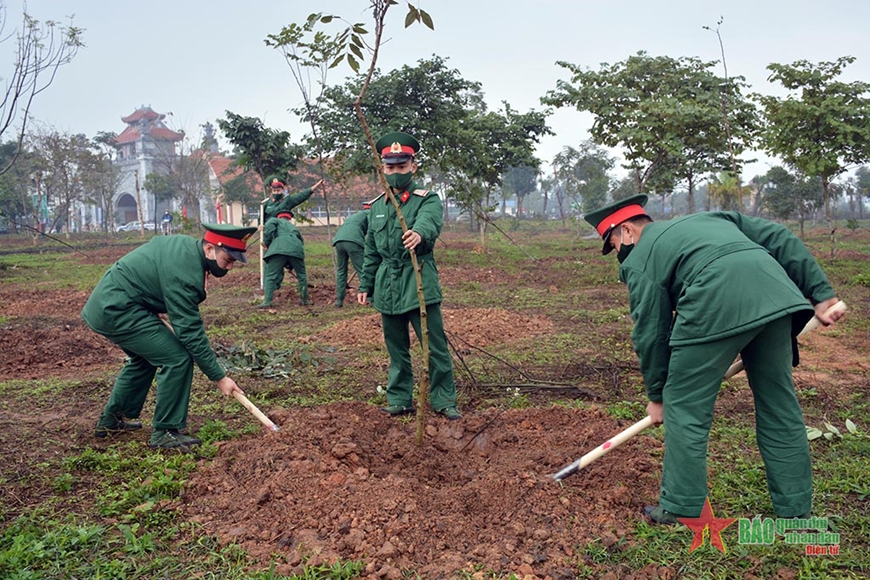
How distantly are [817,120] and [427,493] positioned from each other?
14442 mm

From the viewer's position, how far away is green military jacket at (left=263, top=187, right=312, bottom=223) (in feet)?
32.0

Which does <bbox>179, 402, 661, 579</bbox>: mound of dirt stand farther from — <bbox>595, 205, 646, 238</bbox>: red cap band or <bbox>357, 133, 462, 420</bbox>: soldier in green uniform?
<bbox>595, 205, 646, 238</bbox>: red cap band

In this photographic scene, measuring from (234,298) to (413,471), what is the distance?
26.9 feet

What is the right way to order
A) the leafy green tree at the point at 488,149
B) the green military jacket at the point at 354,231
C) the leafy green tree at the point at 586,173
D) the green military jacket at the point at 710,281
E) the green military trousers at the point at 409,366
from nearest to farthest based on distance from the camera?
1. the green military jacket at the point at 710,281
2. the green military trousers at the point at 409,366
3. the green military jacket at the point at 354,231
4. the leafy green tree at the point at 488,149
5. the leafy green tree at the point at 586,173

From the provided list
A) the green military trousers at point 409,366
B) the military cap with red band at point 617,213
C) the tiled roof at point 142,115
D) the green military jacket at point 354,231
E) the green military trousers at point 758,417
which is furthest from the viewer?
the tiled roof at point 142,115

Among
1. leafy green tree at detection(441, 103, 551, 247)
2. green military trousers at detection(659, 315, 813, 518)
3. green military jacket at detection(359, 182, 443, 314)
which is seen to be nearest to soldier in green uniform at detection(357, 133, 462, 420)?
green military jacket at detection(359, 182, 443, 314)

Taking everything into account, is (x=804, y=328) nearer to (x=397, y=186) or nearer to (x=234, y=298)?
(x=397, y=186)

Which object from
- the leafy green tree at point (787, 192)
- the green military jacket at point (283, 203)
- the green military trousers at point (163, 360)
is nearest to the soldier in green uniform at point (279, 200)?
the green military jacket at point (283, 203)

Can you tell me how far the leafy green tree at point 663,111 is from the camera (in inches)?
521

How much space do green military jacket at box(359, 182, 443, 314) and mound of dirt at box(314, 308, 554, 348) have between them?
243cm

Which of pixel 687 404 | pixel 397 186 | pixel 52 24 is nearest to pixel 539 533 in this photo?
pixel 687 404

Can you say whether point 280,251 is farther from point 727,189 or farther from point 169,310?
point 727,189

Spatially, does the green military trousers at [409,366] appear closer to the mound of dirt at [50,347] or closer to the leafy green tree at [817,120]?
the mound of dirt at [50,347]

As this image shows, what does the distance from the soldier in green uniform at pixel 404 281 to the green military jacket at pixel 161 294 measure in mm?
1226
